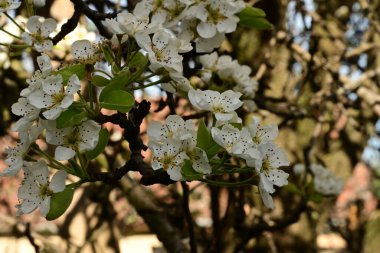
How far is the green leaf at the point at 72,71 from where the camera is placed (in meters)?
0.85

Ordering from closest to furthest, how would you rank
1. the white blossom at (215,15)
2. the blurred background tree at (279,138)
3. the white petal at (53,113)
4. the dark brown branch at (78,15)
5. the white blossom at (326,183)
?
the white petal at (53,113) < the white blossom at (215,15) < the dark brown branch at (78,15) < the white blossom at (326,183) < the blurred background tree at (279,138)

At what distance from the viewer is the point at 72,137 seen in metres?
0.84

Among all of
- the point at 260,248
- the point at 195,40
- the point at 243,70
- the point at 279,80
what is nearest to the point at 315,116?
the point at 279,80

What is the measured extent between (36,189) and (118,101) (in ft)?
0.66

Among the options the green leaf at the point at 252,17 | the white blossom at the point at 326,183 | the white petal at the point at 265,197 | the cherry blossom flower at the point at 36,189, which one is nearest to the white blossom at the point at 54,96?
the cherry blossom flower at the point at 36,189

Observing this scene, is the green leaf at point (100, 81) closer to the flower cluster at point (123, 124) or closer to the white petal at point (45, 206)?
the flower cluster at point (123, 124)

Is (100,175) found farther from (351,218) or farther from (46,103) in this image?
(351,218)

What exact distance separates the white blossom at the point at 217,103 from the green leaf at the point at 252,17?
0.90 ft

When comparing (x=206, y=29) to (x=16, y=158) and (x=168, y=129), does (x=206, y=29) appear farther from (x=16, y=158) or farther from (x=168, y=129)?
(x=16, y=158)

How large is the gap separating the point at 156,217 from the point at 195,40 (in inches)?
32.1

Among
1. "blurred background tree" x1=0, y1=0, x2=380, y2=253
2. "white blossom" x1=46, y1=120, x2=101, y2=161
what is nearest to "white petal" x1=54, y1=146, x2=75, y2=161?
"white blossom" x1=46, y1=120, x2=101, y2=161

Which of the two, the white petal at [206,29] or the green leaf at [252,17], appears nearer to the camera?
the white petal at [206,29]

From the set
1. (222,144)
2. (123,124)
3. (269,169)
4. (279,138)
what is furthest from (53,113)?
(279,138)

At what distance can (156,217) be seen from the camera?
1.75m
